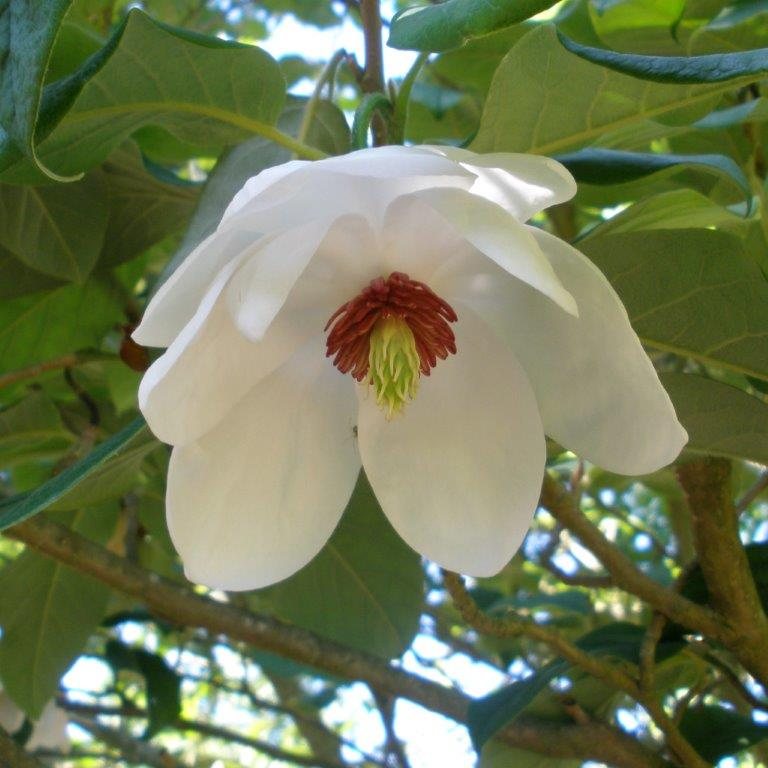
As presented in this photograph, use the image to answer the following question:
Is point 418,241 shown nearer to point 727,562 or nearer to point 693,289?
point 693,289

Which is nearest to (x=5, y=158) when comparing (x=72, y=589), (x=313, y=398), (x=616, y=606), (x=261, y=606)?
(x=313, y=398)

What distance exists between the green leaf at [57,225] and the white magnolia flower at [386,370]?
413 mm

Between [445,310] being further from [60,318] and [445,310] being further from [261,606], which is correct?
[261,606]

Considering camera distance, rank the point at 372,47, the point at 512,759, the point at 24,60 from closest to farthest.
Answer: the point at 24,60 < the point at 372,47 < the point at 512,759

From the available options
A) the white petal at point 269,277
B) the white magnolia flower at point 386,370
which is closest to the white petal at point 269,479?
the white magnolia flower at point 386,370

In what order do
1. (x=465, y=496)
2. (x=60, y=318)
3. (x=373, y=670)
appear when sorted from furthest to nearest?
(x=60, y=318)
(x=373, y=670)
(x=465, y=496)

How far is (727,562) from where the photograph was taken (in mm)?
1012

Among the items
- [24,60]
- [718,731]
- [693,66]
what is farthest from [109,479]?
[718,731]

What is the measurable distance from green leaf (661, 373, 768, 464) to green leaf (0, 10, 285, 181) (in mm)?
391

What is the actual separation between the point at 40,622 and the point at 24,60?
3.00 ft

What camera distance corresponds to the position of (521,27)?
114 cm

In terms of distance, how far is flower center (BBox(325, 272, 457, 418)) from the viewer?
0.75 meters

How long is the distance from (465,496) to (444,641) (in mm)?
1158

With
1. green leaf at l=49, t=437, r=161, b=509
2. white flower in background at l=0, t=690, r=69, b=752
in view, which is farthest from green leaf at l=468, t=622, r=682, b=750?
white flower in background at l=0, t=690, r=69, b=752
